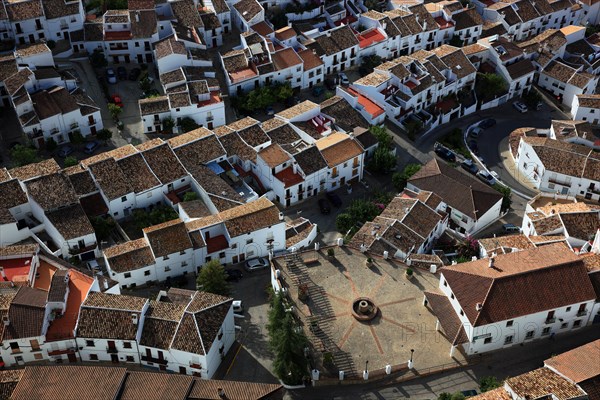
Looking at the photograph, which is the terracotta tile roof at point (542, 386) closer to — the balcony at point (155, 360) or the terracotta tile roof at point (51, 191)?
the balcony at point (155, 360)

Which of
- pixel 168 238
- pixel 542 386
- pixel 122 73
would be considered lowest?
pixel 542 386

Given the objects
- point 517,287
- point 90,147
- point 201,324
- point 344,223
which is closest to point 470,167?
point 344,223

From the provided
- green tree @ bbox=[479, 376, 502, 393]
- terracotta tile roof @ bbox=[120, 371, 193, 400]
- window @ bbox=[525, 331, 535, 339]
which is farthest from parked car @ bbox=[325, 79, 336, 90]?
terracotta tile roof @ bbox=[120, 371, 193, 400]

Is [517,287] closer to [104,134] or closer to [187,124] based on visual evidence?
[187,124]

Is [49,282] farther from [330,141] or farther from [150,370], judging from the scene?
[330,141]

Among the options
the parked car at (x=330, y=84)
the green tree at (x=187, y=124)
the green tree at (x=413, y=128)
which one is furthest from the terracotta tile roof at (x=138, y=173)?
the green tree at (x=413, y=128)
